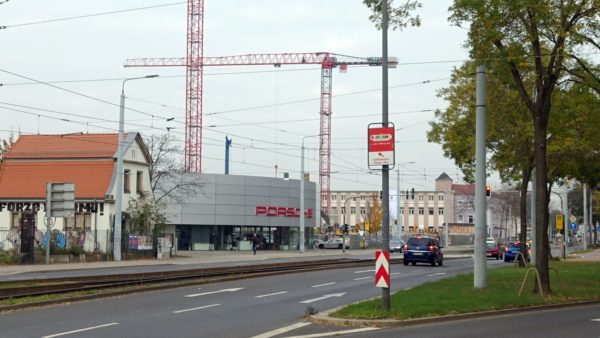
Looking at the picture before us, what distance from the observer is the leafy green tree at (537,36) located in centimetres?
2020

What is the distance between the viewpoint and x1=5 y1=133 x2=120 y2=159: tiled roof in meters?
55.0

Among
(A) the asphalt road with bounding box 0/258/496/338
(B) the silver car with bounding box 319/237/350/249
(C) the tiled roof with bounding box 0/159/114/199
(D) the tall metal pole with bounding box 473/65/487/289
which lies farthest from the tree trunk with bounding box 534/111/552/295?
(B) the silver car with bounding box 319/237/350/249

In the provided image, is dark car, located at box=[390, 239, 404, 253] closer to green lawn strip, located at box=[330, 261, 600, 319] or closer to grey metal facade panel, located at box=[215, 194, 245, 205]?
grey metal facade panel, located at box=[215, 194, 245, 205]

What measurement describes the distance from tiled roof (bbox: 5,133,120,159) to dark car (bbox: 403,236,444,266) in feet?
76.0

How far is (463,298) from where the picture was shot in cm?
1911

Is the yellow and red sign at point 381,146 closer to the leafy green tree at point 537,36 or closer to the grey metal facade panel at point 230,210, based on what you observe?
the leafy green tree at point 537,36

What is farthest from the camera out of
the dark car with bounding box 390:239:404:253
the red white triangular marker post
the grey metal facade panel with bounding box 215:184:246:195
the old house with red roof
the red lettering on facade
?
the red lettering on facade

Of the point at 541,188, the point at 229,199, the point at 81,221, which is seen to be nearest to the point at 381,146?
the point at 541,188

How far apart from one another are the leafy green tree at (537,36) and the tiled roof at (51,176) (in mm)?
36892

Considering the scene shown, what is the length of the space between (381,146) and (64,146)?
4435 centimetres

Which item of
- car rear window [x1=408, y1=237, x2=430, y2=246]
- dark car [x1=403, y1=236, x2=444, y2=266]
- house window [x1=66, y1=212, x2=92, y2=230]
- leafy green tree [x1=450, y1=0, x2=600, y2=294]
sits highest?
leafy green tree [x1=450, y1=0, x2=600, y2=294]

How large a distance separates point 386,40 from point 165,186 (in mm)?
57019

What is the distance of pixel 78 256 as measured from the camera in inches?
1738

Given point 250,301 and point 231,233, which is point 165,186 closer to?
point 231,233
